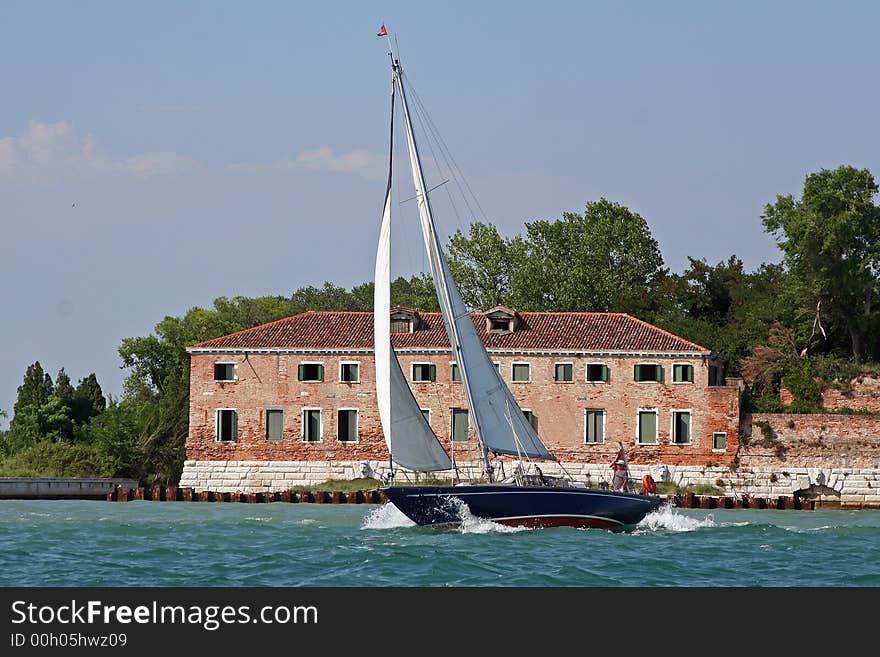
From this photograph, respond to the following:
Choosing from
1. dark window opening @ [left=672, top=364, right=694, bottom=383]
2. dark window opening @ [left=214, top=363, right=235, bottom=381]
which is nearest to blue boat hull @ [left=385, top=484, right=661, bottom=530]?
dark window opening @ [left=672, top=364, right=694, bottom=383]

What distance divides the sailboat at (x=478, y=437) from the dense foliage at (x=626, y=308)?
21.5 metres

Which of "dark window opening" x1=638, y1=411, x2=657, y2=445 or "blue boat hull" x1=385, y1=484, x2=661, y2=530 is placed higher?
"dark window opening" x1=638, y1=411, x2=657, y2=445

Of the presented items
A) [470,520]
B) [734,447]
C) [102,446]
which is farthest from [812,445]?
[102,446]

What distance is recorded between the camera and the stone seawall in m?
51.2

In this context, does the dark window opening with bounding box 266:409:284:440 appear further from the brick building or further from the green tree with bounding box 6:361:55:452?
the green tree with bounding box 6:361:55:452

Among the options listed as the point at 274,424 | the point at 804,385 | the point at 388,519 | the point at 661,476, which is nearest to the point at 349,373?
the point at 274,424

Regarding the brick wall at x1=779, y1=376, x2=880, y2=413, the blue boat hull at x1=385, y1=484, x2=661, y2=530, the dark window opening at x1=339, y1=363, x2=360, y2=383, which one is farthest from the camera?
the dark window opening at x1=339, y1=363, x2=360, y2=383

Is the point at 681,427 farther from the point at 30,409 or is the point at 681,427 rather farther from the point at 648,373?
the point at 30,409

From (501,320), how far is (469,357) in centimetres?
2028

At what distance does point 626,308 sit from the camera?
66.4 meters

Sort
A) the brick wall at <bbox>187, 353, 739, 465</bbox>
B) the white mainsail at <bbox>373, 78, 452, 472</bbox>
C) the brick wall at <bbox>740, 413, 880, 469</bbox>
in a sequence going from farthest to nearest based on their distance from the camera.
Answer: the brick wall at <bbox>187, 353, 739, 465</bbox>, the brick wall at <bbox>740, 413, 880, 469</bbox>, the white mainsail at <bbox>373, 78, 452, 472</bbox>

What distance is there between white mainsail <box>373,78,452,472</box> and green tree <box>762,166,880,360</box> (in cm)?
2733

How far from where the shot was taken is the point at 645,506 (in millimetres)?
34875

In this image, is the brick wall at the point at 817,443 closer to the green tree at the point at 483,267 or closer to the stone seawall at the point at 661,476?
the stone seawall at the point at 661,476
